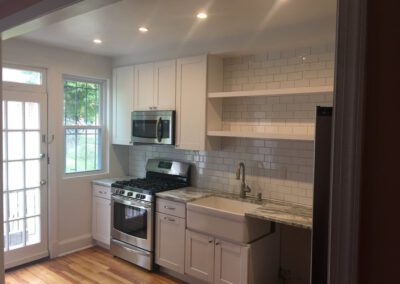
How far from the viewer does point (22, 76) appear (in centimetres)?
373

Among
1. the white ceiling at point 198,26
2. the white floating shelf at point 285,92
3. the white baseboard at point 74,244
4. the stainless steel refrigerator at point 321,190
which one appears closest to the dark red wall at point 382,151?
the stainless steel refrigerator at point 321,190

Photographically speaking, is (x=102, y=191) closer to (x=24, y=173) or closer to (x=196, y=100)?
(x=24, y=173)

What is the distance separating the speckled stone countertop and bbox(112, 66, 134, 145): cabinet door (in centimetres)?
120

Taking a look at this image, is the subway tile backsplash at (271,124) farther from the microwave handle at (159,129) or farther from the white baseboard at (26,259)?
the white baseboard at (26,259)

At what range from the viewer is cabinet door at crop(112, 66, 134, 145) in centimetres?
435

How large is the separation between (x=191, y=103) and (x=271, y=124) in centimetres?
92

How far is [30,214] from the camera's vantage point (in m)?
3.88

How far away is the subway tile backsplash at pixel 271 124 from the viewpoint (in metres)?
3.11

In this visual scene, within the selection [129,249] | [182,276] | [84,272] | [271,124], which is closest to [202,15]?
[271,124]

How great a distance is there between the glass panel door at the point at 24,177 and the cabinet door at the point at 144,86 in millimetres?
1125

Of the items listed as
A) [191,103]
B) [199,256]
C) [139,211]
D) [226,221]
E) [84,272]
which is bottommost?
[84,272]

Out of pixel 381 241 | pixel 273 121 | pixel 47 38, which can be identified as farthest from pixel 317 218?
pixel 47 38

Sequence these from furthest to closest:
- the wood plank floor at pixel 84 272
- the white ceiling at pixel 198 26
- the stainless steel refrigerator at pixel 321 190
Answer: the wood plank floor at pixel 84 272
the white ceiling at pixel 198 26
the stainless steel refrigerator at pixel 321 190

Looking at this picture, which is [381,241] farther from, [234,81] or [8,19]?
[234,81]
